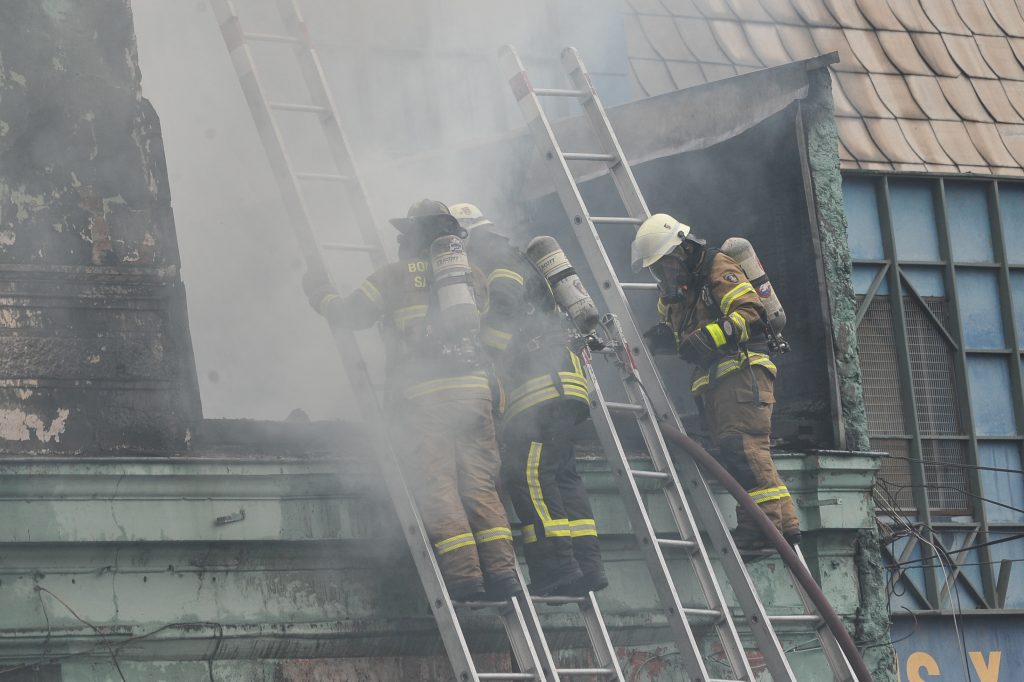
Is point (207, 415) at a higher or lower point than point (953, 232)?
lower

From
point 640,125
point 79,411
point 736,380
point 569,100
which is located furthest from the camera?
point 569,100

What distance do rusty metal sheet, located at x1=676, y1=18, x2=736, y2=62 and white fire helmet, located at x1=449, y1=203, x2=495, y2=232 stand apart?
951cm

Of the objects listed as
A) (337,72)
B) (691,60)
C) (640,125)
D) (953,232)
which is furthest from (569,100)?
(640,125)

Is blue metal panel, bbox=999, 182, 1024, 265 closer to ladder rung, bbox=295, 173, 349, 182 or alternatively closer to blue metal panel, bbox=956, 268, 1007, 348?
blue metal panel, bbox=956, 268, 1007, 348

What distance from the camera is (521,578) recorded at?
5270mm

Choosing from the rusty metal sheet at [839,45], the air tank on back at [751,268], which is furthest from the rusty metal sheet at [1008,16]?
the air tank on back at [751,268]

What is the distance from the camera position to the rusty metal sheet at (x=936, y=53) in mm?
15523

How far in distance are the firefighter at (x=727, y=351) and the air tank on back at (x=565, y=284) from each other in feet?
1.87

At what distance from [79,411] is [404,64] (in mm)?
9283

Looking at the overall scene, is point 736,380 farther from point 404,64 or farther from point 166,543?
point 404,64

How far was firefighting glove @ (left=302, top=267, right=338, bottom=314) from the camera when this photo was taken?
18.1ft

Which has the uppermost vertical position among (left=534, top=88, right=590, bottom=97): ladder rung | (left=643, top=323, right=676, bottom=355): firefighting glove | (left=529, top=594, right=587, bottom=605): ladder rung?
(left=534, top=88, right=590, bottom=97): ladder rung

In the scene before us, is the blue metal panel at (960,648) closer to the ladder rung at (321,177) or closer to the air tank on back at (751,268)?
the air tank on back at (751,268)

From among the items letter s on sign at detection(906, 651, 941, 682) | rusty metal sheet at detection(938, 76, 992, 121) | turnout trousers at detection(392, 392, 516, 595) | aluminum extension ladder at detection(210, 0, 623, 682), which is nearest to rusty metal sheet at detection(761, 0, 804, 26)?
rusty metal sheet at detection(938, 76, 992, 121)
